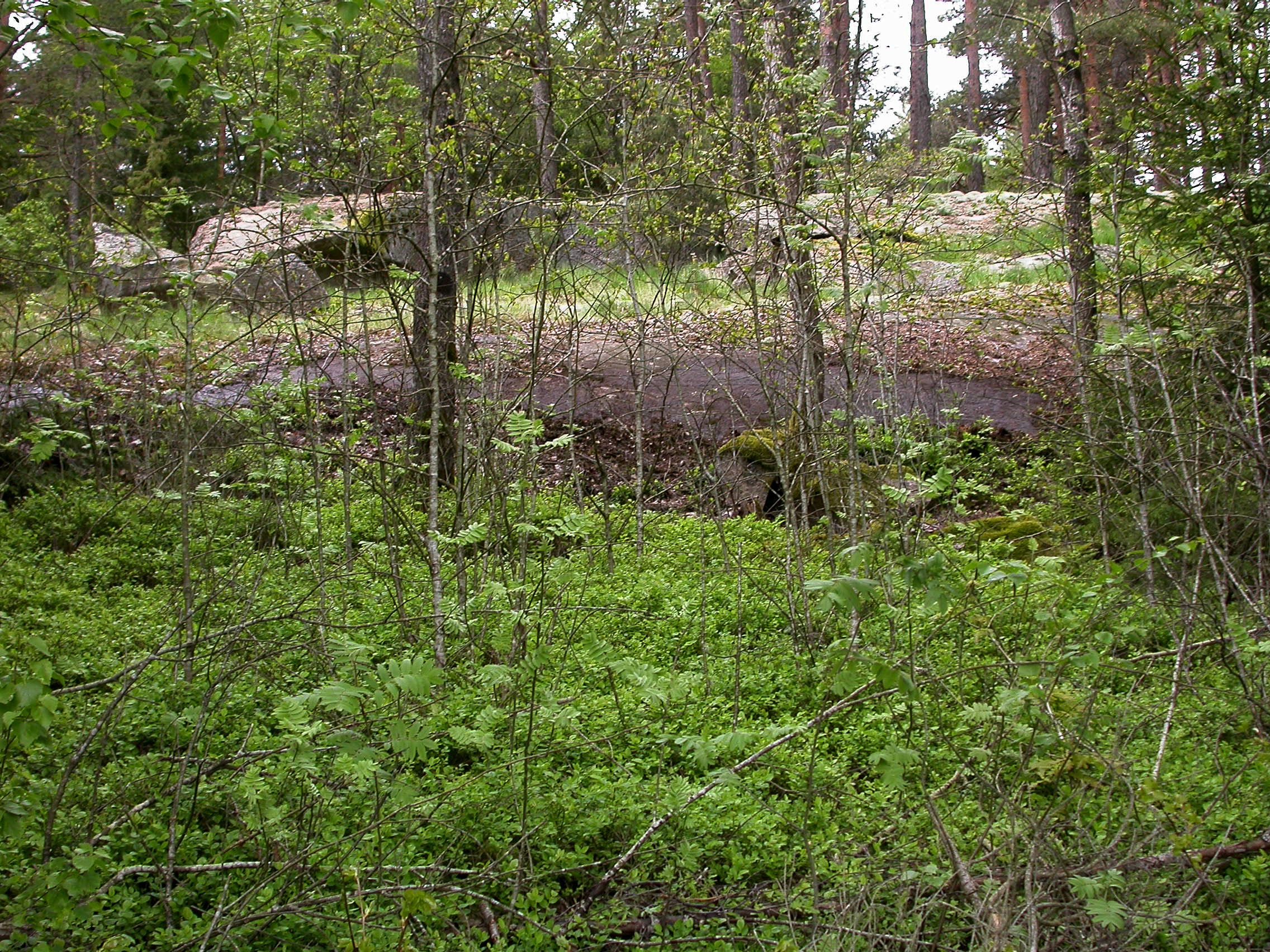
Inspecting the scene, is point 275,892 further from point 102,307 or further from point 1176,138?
point 102,307

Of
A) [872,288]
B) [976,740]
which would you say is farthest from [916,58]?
[976,740]

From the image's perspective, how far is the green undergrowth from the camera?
9.23ft

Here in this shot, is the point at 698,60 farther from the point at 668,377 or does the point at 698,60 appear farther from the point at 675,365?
the point at 675,365

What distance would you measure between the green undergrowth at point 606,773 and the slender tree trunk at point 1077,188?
104 inches

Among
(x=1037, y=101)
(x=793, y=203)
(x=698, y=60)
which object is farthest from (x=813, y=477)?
(x=1037, y=101)

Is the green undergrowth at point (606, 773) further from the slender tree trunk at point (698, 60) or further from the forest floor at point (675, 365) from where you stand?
the slender tree trunk at point (698, 60)

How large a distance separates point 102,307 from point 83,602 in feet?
21.8

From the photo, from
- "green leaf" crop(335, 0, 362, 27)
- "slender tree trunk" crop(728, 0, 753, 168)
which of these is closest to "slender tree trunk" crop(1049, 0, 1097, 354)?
"slender tree trunk" crop(728, 0, 753, 168)

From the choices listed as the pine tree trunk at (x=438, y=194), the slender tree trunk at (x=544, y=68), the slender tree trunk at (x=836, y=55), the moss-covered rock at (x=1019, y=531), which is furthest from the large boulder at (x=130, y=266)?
the moss-covered rock at (x=1019, y=531)

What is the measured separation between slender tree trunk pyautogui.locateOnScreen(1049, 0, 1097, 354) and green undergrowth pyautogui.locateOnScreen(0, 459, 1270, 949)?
8.68 feet

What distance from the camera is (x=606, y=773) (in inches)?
153

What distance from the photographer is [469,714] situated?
4.28m

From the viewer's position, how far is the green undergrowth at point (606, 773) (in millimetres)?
2812

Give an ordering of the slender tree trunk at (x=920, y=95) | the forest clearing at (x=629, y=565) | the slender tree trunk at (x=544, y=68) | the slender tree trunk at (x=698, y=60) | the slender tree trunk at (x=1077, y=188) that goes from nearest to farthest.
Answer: the forest clearing at (x=629, y=565), the slender tree trunk at (x=544, y=68), the slender tree trunk at (x=698, y=60), the slender tree trunk at (x=1077, y=188), the slender tree trunk at (x=920, y=95)
